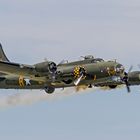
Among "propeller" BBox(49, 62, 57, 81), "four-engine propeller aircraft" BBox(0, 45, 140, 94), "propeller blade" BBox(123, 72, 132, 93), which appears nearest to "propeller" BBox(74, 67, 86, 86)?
"four-engine propeller aircraft" BBox(0, 45, 140, 94)

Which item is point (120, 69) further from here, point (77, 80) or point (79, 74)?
point (77, 80)

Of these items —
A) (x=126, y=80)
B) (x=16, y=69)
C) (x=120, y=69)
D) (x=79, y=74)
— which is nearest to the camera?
Result: (x=79, y=74)

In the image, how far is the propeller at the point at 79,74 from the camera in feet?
267

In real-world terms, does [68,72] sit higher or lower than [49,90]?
higher

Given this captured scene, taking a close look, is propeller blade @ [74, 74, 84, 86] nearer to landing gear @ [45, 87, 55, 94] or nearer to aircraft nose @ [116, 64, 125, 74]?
aircraft nose @ [116, 64, 125, 74]

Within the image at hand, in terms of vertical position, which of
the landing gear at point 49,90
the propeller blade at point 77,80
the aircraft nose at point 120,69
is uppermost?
the aircraft nose at point 120,69

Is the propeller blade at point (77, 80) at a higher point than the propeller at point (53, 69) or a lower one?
lower

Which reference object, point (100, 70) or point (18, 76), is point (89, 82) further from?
point (18, 76)

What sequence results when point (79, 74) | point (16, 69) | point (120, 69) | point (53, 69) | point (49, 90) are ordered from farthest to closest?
point (49, 90), point (16, 69), point (120, 69), point (79, 74), point (53, 69)

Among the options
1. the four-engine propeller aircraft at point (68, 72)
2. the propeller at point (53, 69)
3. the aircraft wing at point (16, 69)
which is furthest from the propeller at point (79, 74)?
the aircraft wing at point (16, 69)

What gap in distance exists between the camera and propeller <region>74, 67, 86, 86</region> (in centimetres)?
8144

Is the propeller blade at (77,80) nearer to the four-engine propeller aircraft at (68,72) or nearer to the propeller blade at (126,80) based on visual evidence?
the four-engine propeller aircraft at (68,72)

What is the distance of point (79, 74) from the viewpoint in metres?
81.5

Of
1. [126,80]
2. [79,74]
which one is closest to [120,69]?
[79,74]
